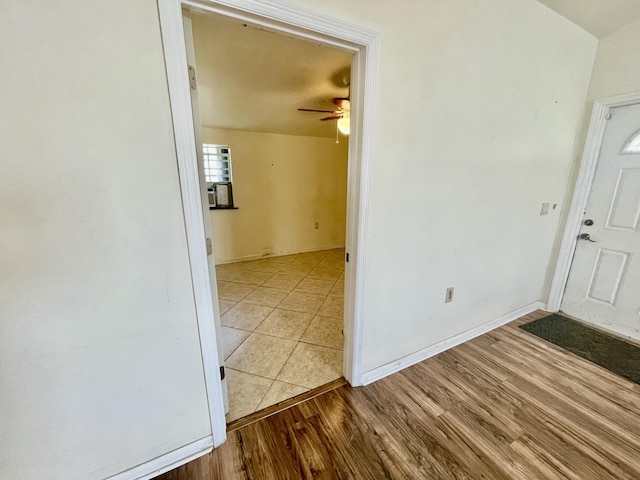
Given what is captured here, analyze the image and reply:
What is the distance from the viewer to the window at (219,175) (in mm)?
3816

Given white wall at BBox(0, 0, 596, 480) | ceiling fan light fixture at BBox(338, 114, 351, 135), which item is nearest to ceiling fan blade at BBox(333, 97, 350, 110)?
ceiling fan light fixture at BBox(338, 114, 351, 135)

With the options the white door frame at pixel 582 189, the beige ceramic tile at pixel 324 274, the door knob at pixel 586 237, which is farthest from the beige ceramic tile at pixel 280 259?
the door knob at pixel 586 237

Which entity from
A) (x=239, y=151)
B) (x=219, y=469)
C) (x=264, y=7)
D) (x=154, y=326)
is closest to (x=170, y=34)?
(x=264, y=7)

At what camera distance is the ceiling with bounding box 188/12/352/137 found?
74.8 inches

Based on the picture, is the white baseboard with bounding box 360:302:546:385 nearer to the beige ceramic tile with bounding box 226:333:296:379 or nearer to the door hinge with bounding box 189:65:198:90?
the beige ceramic tile with bounding box 226:333:296:379

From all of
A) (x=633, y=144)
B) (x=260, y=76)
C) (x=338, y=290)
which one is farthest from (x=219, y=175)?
(x=633, y=144)

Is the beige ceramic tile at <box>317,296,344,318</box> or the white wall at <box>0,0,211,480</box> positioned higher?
the white wall at <box>0,0,211,480</box>

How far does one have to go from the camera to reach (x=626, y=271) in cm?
222

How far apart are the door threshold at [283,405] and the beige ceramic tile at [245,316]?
→ 896 millimetres

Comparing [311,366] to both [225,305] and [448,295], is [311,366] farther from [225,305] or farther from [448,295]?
[225,305]

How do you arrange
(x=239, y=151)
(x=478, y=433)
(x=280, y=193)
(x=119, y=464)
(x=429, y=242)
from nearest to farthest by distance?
(x=119, y=464) < (x=478, y=433) < (x=429, y=242) < (x=239, y=151) < (x=280, y=193)

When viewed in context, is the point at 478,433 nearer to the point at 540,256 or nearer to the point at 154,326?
the point at 154,326

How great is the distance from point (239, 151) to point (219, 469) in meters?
3.75

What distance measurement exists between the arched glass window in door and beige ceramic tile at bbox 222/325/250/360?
368 cm
